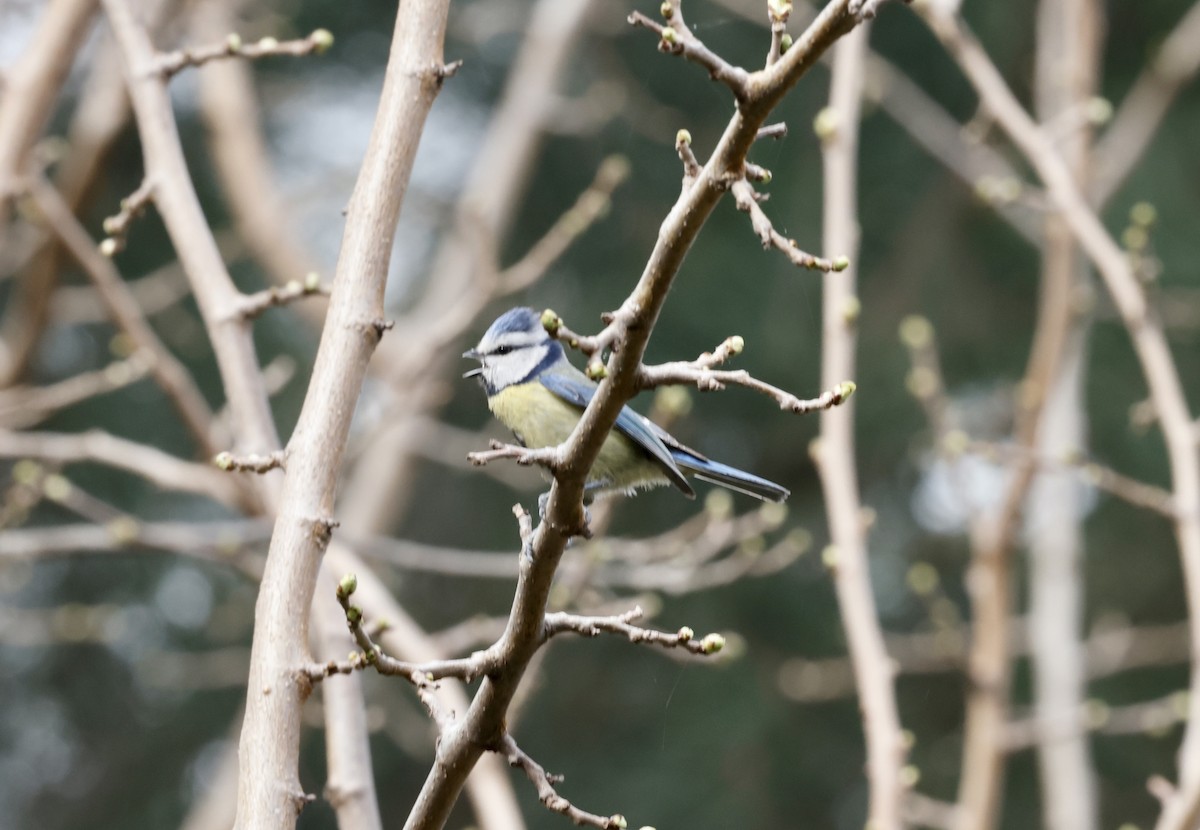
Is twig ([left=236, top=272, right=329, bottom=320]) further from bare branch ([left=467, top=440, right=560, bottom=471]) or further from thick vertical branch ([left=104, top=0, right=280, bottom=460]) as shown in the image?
bare branch ([left=467, top=440, right=560, bottom=471])

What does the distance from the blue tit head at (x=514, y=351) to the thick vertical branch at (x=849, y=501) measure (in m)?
0.54

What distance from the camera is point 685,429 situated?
5.36 meters

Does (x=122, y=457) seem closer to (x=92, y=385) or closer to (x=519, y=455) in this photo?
(x=92, y=385)

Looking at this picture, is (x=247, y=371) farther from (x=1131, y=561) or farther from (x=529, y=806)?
(x=1131, y=561)

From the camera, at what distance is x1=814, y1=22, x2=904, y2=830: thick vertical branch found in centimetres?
229

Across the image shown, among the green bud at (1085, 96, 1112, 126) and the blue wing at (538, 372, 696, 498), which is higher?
the green bud at (1085, 96, 1112, 126)

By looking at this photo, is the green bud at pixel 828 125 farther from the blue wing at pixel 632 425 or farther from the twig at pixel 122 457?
the twig at pixel 122 457

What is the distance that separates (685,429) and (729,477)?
331 cm

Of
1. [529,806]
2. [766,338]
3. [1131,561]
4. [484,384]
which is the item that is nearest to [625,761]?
[529,806]

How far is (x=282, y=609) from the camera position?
1.45 m

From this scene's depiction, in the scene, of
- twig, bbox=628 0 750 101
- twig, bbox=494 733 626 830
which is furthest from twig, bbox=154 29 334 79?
twig, bbox=494 733 626 830

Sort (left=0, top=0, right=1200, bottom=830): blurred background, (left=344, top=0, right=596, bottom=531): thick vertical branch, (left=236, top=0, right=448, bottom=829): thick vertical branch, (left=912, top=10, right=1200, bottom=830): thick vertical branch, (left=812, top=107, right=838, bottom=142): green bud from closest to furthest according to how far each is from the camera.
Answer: (left=236, top=0, right=448, bottom=829): thick vertical branch < (left=912, top=10, right=1200, bottom=830): thick vertical branch < (left=812, top=107, right=838, bottom=142): green bud < (left=344, top=0, right=596, bottom=531): thick vertical branch < (left=0, top=0, right=1200, bottom=830): blurred background

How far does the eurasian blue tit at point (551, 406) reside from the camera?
6.61ft

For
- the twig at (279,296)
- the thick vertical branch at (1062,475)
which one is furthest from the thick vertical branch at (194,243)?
the thick vertical branch at (1062,475)
